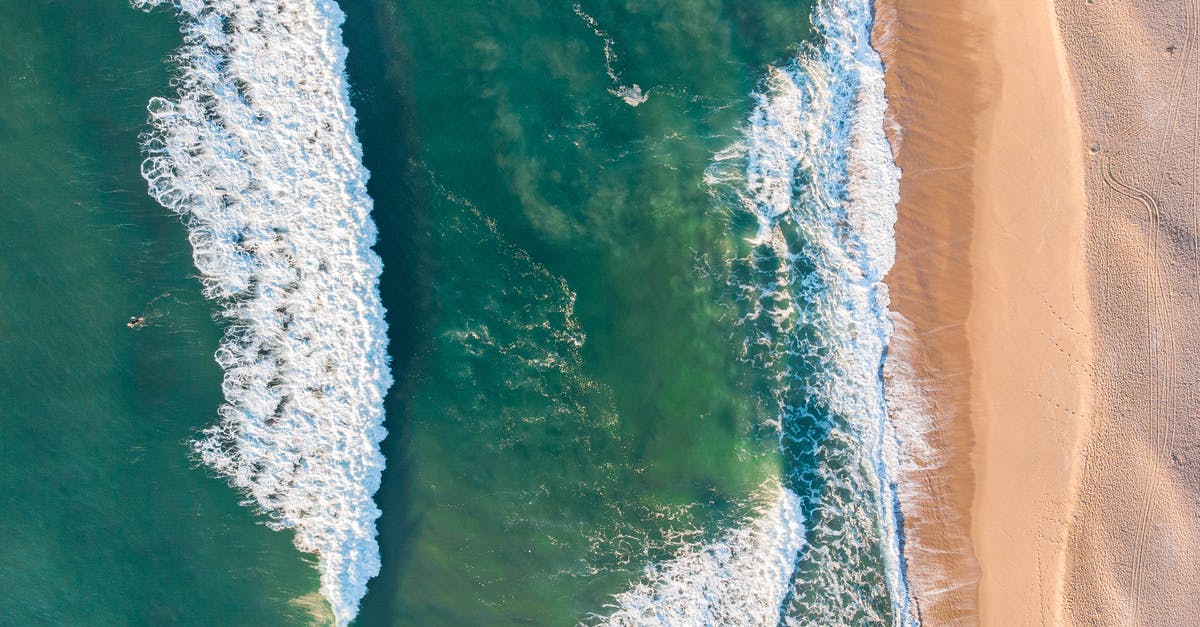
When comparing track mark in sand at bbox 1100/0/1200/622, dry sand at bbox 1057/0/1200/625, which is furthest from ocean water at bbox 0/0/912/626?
track mark in sand at bbox 1100/0/1200/622

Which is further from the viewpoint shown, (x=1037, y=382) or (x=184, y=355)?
(x=1037, y=382)

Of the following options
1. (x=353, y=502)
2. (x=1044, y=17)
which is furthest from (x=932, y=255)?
(x=353, y=502)

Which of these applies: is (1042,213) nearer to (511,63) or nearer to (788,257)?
(788,257)

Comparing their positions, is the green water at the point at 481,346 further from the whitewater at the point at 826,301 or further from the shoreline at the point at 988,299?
the shoreline at the point at 988,299

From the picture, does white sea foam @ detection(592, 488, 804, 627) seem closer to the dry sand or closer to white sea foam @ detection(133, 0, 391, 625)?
white sea foam @ detection(133, 0, 391, 625)

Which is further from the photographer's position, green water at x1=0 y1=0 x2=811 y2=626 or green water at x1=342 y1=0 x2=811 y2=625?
green water at x1=342 y1=0 x2=811 y2=625

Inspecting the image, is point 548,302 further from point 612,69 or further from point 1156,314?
point 1156,314

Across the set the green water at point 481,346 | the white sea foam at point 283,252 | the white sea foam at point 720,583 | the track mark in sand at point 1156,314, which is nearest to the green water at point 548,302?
the green water at point 481,346

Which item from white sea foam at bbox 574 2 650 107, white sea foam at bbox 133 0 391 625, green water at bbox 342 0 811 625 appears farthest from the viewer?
white sea foam at bbox 574 2 650 107
